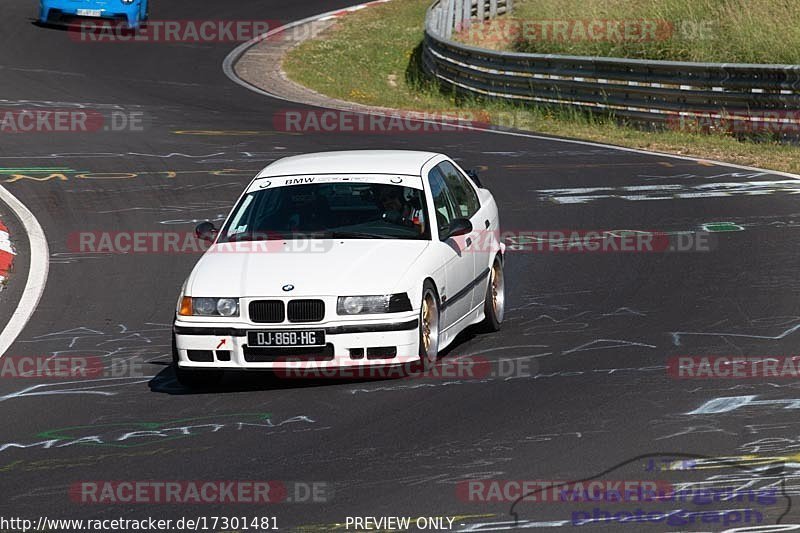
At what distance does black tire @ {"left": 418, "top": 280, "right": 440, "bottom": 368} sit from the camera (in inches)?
376

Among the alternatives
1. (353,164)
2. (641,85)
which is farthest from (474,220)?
(641,85)

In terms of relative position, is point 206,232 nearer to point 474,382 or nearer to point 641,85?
point 474,382

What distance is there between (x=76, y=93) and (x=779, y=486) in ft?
71.3

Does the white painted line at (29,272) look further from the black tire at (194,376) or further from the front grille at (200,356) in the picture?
the front grille at (200,356)

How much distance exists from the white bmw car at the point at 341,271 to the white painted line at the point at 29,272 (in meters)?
2.07

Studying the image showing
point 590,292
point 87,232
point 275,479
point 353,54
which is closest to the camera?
point 275,479

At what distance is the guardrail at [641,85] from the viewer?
21.9 meters

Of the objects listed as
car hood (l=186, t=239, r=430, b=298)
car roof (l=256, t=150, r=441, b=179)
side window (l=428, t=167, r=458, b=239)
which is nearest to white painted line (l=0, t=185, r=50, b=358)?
car hood (l=186, t=239, r=430, b=298)

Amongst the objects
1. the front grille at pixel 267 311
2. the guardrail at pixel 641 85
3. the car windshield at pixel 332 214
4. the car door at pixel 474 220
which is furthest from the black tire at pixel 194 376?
the guardrail at pixel 641 85

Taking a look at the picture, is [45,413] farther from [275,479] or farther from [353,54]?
[353,54]

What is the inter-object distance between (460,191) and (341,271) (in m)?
2.17

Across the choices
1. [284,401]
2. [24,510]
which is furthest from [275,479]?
[284,401]

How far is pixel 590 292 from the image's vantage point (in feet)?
41.0

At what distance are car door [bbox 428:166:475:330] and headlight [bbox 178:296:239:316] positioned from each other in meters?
1.49
